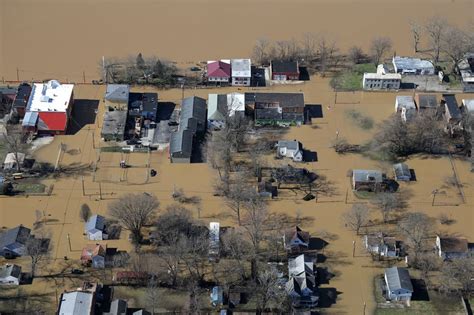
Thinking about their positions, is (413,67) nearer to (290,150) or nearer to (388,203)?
(290,150)

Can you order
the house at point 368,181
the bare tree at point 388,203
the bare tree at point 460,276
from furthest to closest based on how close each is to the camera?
the house at point 368,181, the bare tree at point 388,203, the bare tree at point 460,276

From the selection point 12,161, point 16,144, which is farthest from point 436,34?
point 12,161

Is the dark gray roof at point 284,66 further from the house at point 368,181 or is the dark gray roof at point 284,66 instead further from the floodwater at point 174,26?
the house at point 368,181

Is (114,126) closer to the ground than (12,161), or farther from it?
farther from it

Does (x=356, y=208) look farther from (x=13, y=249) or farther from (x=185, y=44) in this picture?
(x=185, y=44)

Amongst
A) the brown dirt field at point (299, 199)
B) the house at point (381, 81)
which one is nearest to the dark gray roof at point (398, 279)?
the brown dirt field at point (299, 199)

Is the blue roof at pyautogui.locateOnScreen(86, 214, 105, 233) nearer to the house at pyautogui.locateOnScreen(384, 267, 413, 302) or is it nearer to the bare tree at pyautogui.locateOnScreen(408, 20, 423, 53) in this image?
the house at pyautogui.locateOnScreen(384, 267, 413, 302)
